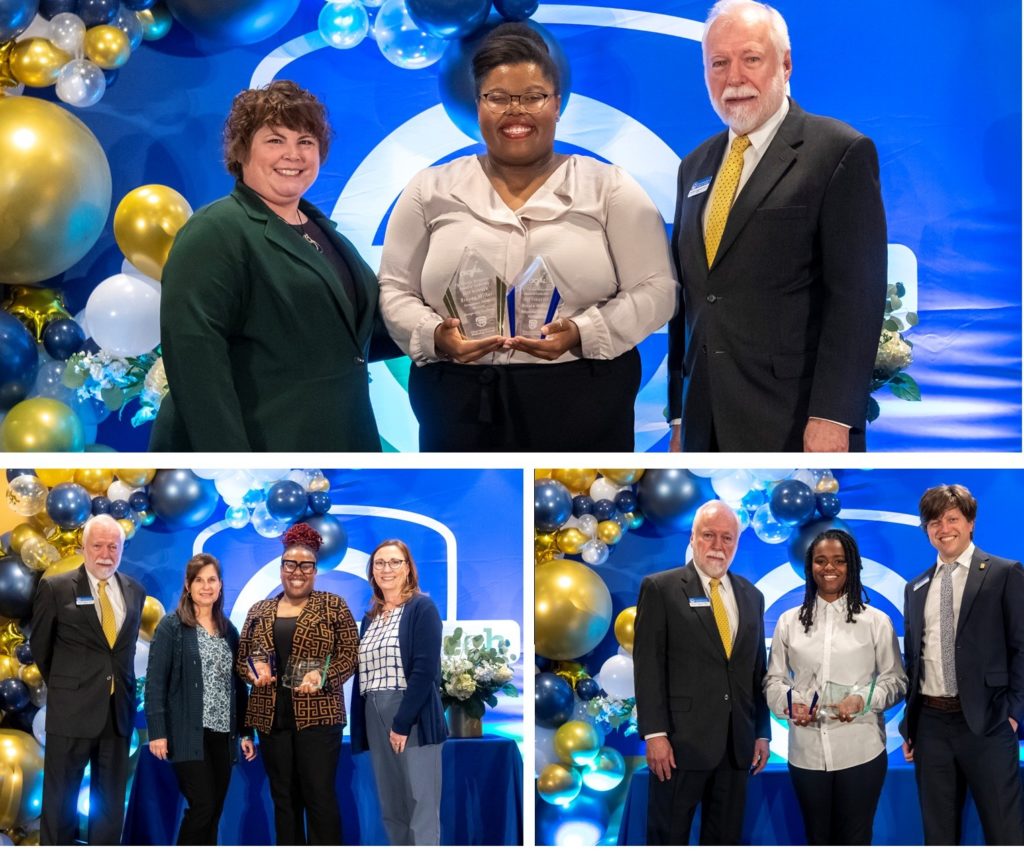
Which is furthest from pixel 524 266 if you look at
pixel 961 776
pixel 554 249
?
pixel 961 776

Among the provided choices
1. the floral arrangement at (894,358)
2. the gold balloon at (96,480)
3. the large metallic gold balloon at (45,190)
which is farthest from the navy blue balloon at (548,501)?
the large metallic gold balloon at (45,190)

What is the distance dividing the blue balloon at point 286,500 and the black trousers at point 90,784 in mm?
468

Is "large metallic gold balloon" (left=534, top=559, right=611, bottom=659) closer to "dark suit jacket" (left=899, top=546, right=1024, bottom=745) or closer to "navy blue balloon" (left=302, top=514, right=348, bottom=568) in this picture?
"navy blue balloon" (left=302, top=514, right=348, bottom=568)

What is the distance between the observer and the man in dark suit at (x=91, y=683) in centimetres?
235

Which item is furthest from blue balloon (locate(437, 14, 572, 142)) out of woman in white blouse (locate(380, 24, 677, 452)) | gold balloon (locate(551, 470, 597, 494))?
gold balloon (locate(551, 470, 597, 494))

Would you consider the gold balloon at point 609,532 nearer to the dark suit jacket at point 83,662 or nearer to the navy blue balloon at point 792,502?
the navy blue balloon at point 792,502

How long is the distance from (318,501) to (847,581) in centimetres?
96

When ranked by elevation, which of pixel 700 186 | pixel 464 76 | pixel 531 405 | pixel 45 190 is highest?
pixel 464 76

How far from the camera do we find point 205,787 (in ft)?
7.74

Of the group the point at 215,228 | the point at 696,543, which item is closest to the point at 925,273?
the point at 696,543

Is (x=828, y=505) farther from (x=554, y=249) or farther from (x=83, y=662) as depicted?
(x=83, y=662)

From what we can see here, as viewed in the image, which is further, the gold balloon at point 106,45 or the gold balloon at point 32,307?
the gold balloon at point 32,307

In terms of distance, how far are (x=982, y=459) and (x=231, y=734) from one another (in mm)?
1391

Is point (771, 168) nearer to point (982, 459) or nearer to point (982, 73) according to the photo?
point (982, 459)
